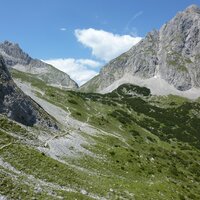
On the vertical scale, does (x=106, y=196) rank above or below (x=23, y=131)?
below

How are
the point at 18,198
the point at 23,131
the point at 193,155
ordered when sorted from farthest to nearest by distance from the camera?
the point at 193,155 < the point at 23,131 < the point at 18,198

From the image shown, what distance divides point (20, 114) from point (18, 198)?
111ft

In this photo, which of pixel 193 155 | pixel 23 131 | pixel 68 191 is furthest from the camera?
pixel 193 155

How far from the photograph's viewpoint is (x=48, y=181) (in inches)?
1430

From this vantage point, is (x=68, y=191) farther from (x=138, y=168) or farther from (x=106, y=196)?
(x=138, y=168)

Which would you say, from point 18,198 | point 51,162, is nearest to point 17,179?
point 18,198

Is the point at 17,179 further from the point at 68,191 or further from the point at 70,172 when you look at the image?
the point at 70,172

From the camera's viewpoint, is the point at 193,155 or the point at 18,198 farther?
the point at 193,155

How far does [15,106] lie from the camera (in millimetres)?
61969

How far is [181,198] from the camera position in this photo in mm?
52969

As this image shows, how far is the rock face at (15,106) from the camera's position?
2351 inches

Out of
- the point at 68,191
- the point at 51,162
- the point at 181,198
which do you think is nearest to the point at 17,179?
the point at 68,191

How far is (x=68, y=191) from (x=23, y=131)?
63.3 feet

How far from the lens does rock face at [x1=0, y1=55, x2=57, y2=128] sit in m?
59.7
